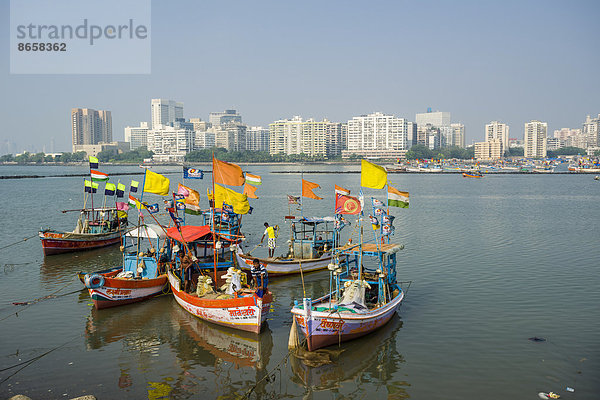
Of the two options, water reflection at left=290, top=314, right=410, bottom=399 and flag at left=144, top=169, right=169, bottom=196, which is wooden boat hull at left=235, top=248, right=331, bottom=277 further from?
water reflection at left=290, top=314, right=410, bottom=399

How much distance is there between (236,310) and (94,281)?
581 centimetres

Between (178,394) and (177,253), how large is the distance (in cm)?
869

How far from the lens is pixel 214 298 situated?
54.1 feet

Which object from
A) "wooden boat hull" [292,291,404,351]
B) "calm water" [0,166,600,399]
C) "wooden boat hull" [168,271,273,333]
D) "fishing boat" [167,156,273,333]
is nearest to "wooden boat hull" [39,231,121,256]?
"calm water" [0,166,600,399]

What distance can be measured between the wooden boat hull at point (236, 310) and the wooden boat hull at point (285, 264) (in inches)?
183

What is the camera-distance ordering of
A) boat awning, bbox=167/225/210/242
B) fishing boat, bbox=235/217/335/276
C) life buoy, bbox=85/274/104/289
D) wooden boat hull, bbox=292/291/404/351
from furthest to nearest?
fishing boat, bbox=235/217/335/276
boat awning, bbox=167/225/210/242
life buoy, bbox=85/274/104/289
wooden boat hull, bbox=292/291/404/351

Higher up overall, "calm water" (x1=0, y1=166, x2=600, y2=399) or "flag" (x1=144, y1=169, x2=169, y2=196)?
"flag" (x1=144, y1=169, x2=169, y2=196)

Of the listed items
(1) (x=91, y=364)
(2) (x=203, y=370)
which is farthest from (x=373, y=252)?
(1) (x=91, y=364)

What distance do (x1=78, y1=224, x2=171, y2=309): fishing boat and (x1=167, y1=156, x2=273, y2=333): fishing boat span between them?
79 centimetres

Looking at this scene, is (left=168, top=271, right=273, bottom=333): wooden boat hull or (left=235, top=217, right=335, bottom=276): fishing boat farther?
(left=235, top=217, right=335, bottom=276): fishing boat

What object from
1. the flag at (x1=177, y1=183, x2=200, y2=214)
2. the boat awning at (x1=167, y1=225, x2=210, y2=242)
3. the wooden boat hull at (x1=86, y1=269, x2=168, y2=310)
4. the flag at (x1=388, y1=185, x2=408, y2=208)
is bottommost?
the wooden boat hull at (x1=86, y1=269, x2=168, y2=310)

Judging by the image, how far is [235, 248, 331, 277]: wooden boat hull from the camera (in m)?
21.6

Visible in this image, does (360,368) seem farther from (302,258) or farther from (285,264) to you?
(302,258)

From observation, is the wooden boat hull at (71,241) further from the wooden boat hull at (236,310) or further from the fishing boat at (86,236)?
the wooden boat hull at (236,310)
